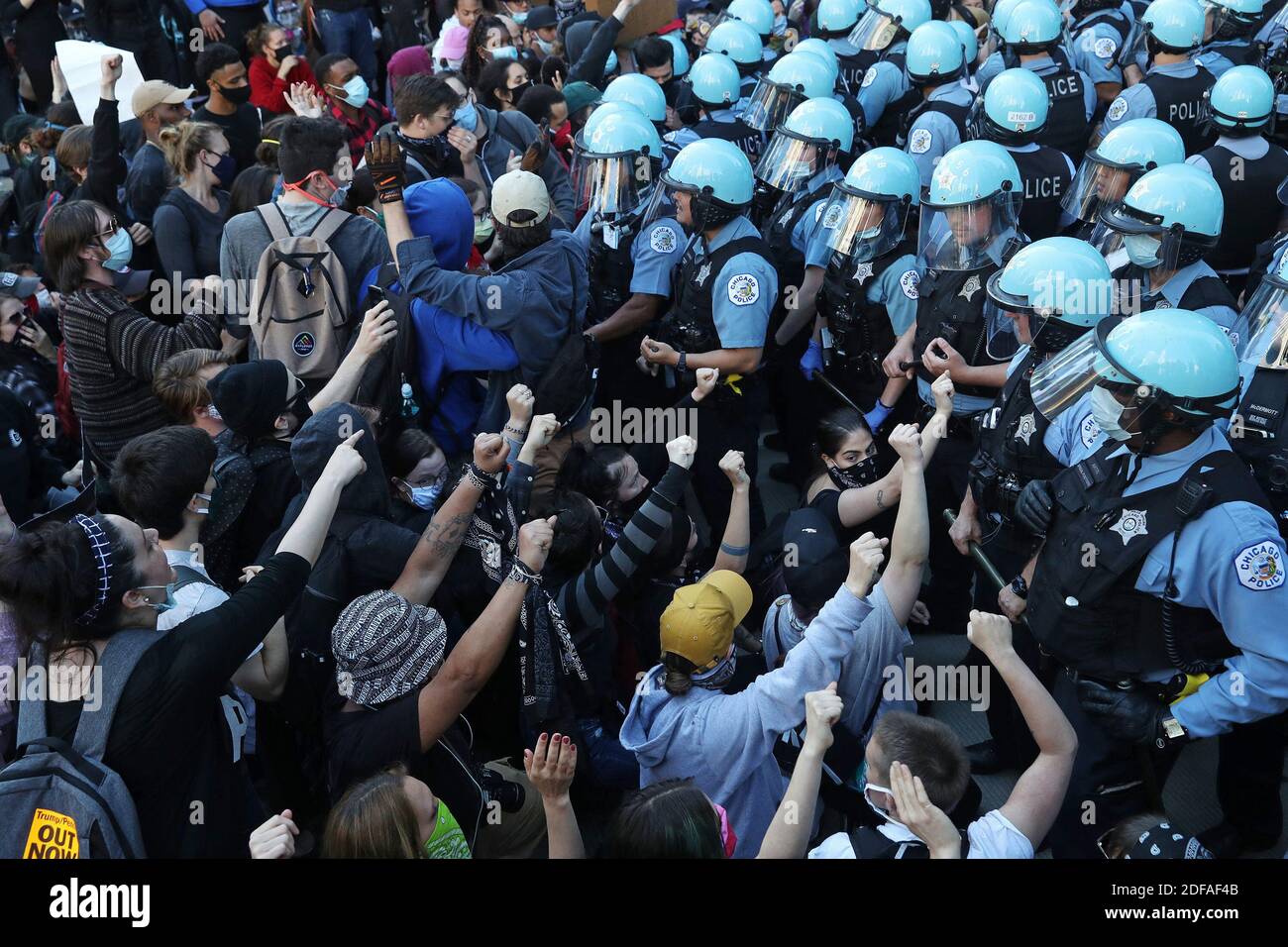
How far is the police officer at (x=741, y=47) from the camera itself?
25.3ft

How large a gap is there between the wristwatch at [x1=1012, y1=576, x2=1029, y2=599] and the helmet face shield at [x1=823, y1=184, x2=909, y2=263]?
1.78 meters

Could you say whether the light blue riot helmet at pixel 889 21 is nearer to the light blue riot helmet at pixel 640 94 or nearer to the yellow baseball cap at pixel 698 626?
the light blue riot helmet at pixel 640 94

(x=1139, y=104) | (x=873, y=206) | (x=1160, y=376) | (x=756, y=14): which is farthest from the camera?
(x=756, y=14)

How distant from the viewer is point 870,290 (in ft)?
16.9

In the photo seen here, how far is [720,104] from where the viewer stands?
7.04 meters

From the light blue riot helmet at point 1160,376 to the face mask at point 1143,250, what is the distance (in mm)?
1123

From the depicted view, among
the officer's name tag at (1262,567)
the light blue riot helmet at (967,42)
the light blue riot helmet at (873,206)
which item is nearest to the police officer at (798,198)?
the light blue riot helmet at (873,206)

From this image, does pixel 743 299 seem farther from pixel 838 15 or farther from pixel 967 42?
pixel 838 15

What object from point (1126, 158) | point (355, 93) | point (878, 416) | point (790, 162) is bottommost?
point (878, 416)

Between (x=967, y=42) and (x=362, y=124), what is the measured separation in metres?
3.67

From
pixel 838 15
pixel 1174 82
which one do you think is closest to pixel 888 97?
pixel 838 15

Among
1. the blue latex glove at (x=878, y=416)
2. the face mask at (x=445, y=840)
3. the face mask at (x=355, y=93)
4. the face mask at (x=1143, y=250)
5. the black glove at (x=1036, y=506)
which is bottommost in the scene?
the face mask at (x=445, y=840)

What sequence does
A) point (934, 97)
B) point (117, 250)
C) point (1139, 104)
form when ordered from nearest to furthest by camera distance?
1. point (117, 250)
2. point (1139, 104)
3. point (934, 97)

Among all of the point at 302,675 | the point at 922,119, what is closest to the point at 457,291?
the point at 302,675
